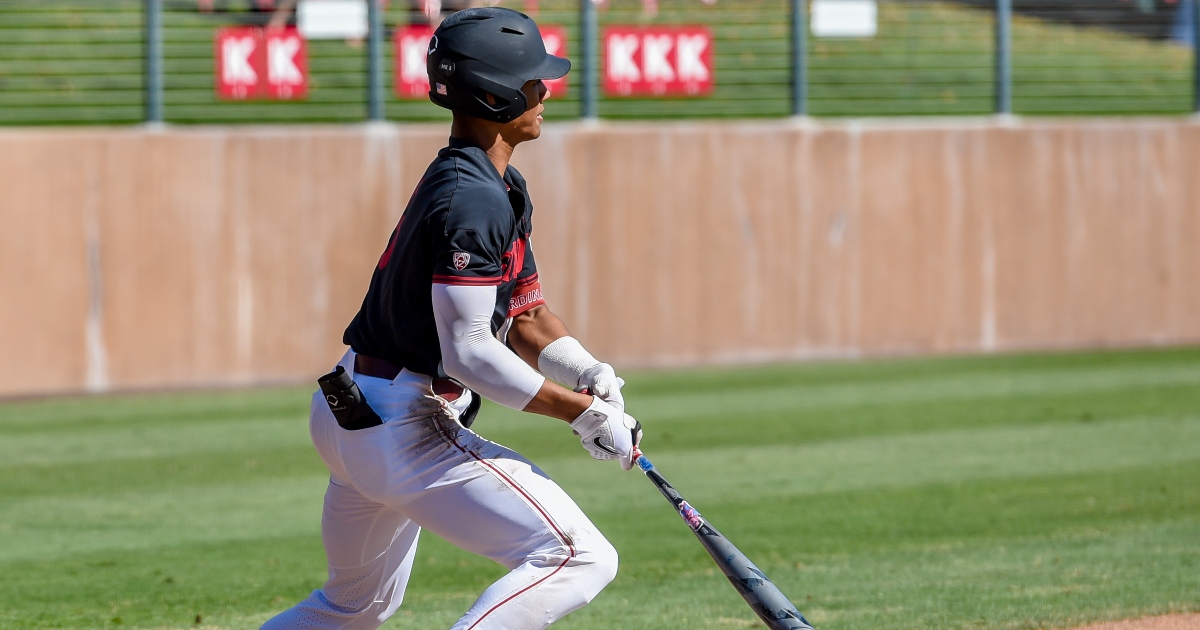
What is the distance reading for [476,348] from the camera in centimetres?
362

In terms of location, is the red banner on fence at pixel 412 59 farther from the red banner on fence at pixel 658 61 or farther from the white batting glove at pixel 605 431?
the white batting glove at pixel 605 431

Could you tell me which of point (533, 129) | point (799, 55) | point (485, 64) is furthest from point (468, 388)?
point (799, 55)

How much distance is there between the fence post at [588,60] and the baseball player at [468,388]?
30.6 ft

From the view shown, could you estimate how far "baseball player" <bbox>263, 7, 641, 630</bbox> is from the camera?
3.62 meters

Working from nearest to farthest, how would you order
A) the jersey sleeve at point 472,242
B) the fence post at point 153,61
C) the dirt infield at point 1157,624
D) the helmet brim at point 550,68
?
1. the jersey sleeve at point 472,242
2. the helmet brim at point 550,68
3. the dirt infield at point 1157,624
4. the fence post at point 153,61

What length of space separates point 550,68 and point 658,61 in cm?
1066

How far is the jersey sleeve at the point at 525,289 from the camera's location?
4.21 meters

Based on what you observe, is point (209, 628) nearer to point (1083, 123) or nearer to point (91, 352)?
point (91, 352)

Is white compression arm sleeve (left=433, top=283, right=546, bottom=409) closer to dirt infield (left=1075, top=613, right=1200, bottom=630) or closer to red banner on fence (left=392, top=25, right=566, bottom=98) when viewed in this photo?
dirt infield (left=1075, top=613, right=1200, bottom=630)

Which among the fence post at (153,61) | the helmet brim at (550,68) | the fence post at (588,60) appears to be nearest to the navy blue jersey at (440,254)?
the helmet brim at (550,68)

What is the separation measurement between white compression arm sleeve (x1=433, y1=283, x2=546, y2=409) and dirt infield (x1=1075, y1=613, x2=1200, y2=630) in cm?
272

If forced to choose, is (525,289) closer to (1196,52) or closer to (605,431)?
(605,431)

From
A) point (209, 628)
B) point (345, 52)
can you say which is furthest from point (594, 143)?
point (209, 628)

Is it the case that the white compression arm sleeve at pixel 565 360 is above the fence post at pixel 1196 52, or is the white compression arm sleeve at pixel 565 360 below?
below
